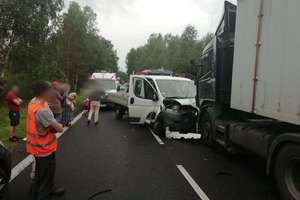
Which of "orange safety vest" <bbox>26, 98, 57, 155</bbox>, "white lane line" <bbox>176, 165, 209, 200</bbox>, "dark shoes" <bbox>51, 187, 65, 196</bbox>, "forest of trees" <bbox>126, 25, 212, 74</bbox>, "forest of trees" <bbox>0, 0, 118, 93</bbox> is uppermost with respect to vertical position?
"forest of trees" <bbox>126, 25, 212, 74</bbox>

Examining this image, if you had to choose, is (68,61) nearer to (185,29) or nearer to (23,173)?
(23,173)

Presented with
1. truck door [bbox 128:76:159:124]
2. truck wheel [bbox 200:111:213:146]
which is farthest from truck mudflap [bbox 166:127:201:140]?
truck door [bbox 128:76:159:124]

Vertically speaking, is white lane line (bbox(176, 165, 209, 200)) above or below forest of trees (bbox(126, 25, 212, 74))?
below

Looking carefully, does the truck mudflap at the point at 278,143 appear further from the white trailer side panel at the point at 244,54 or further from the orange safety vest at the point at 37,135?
the orange safety vest at the point at 37,135

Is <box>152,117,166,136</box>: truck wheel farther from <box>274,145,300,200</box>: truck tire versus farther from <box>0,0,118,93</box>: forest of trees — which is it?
<box>0,0,118,93</box>: forest of trees

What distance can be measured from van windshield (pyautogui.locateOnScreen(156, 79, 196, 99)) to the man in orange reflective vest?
7.61 metres

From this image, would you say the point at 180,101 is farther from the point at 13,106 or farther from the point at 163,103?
the point at 13,106

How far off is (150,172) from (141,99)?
6.40 meters

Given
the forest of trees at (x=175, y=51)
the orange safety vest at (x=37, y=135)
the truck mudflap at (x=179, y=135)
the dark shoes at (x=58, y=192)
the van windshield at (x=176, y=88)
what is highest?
the forest of trees at (x=175, y=51)

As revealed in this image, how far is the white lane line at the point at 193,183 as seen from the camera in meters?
5.20

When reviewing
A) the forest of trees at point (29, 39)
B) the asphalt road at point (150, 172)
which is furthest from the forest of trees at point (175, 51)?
the asphalt road at point (150, 172)

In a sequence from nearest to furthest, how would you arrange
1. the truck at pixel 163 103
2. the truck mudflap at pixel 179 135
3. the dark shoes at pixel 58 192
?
the dark shoes at pixel 58 192
the truck at pixel 163 103
the truck mudflap at pixel 179 135

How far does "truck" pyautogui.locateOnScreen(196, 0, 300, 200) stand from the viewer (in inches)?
180

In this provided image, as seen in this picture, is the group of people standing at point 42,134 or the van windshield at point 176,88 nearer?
the group of people standing at point 42,134
